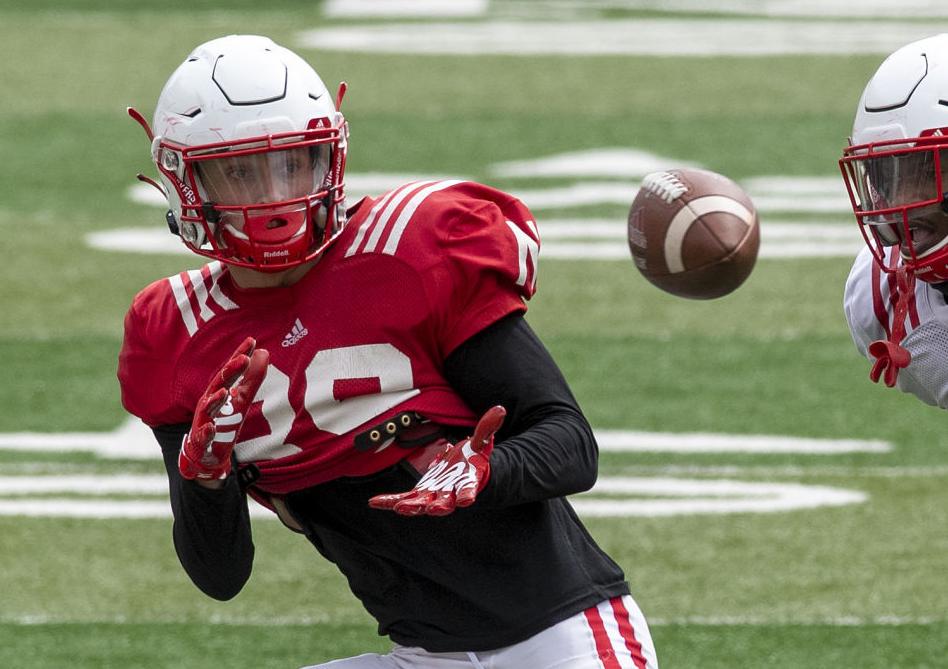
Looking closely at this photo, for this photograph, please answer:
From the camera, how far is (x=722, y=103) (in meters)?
12.9

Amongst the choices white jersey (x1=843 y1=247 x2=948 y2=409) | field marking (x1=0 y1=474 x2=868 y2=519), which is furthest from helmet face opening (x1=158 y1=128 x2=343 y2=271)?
field marking (x1=0 y1=474 x2=868 y2=519)

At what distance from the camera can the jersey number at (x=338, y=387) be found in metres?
3.01

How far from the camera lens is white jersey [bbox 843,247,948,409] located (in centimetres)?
345

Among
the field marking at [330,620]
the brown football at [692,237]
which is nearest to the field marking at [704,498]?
the field marking at [330,620]

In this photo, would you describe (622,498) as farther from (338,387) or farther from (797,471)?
(338,387)

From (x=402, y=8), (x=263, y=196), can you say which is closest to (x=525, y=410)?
(x=263, y=196)

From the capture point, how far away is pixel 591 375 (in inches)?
301

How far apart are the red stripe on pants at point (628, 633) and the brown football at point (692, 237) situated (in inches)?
42.2

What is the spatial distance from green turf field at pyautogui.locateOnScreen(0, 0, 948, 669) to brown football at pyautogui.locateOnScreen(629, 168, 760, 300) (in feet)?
4.70

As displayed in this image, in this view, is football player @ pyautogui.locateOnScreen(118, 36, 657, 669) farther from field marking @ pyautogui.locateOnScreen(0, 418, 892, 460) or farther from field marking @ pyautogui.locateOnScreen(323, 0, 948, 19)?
field marking @ pyautogui.locateOnScreen(323, 0, 948, 19)

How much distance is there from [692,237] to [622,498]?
2557mm

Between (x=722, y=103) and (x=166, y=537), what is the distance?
7753 mm

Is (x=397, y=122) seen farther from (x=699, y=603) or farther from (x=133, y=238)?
(x=699, y=603)

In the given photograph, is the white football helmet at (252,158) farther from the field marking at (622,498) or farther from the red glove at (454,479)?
the field marking at (622,498)
